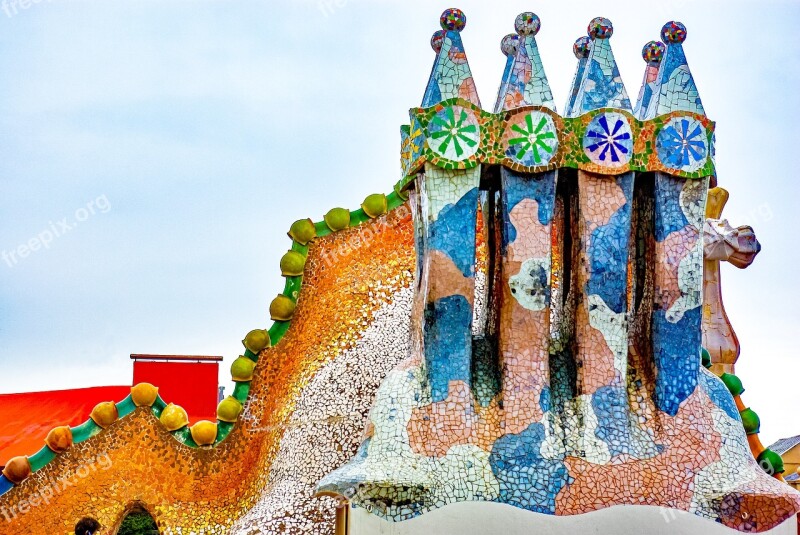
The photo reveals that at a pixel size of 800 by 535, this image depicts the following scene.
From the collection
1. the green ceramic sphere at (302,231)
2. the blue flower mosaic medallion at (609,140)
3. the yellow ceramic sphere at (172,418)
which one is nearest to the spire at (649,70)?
the blue flower mosaic medallion at (609,140)

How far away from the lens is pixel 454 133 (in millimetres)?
8180

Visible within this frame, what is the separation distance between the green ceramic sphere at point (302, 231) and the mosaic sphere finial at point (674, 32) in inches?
128

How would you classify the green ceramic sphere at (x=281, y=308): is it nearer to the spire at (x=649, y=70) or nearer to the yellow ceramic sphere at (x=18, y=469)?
the yellow ceramic sphere at (x=18, y=469)

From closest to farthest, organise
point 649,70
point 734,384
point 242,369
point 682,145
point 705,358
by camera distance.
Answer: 1. point 682,145
2. point 649,70
3. point 242,369
4. point 705,358
5. point 734,384

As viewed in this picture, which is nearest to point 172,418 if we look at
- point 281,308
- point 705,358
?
point 281,308

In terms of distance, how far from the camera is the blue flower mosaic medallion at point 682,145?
8.45m

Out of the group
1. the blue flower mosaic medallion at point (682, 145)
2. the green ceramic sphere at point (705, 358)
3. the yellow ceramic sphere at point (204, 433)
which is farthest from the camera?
the green ceramic sphere at point (705, 358)

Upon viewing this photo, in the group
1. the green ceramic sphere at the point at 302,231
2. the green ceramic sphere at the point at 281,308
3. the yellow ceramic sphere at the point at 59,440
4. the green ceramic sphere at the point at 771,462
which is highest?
the green ceramic sphere at the point at 302,231

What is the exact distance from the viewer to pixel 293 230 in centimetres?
988

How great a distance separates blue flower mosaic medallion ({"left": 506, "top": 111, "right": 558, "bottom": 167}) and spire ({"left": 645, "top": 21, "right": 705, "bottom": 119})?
0.86 meters

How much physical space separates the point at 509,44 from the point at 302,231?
2311 millimetres

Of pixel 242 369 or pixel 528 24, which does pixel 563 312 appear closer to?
pixel 528 24

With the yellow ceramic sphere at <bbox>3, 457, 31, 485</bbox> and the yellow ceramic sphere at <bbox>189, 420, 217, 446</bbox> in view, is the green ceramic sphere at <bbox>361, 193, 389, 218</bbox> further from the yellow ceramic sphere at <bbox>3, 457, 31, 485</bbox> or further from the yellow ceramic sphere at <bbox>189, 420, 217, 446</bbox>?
the yellow ceramic sphere at <bbox>3, 457, 31, 485</bbox>

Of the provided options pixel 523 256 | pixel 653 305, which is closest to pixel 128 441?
pixel 523 256
